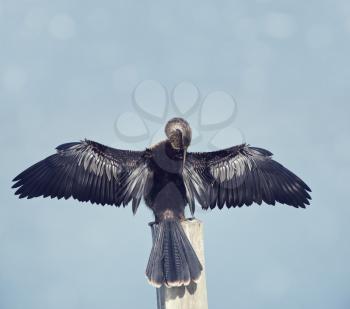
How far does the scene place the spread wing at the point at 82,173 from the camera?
8.63 meters

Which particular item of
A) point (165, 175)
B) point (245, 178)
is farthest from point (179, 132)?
point (245, 178)

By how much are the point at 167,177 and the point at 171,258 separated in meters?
1.78

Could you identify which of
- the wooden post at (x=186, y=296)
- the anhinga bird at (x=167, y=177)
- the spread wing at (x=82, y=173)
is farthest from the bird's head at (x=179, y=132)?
the wooden post at (x=186, y=296)

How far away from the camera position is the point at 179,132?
7941mm

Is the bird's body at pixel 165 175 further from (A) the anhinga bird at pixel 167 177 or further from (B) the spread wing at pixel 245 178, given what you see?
(B) the spread wing at pixel 245 178

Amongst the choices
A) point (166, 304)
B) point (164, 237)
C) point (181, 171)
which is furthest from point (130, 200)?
point (166, 304)

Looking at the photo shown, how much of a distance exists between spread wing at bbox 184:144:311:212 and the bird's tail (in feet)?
5.27

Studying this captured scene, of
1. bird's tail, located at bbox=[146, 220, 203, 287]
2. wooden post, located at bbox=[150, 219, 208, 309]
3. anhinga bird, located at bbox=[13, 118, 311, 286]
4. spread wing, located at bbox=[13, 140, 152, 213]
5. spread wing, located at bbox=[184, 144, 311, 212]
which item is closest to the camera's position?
wooden post, located at bbox=[150, 219, 208, 309]

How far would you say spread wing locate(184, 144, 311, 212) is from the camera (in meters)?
8.80

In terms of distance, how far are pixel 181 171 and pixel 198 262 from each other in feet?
7.53

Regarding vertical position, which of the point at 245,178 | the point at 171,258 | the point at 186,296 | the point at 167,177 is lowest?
the point at 186,296

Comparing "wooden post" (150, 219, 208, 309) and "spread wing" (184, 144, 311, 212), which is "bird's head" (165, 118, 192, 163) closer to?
"spread wing" (184, 144, 311, 212)

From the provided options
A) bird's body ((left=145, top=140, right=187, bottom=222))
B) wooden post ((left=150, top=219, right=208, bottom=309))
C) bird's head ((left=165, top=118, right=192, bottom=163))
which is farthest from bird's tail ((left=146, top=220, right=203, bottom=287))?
bird's head ((left=165, top=118, right=192, bottom=163))

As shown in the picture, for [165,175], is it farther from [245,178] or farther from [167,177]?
[245,178]
